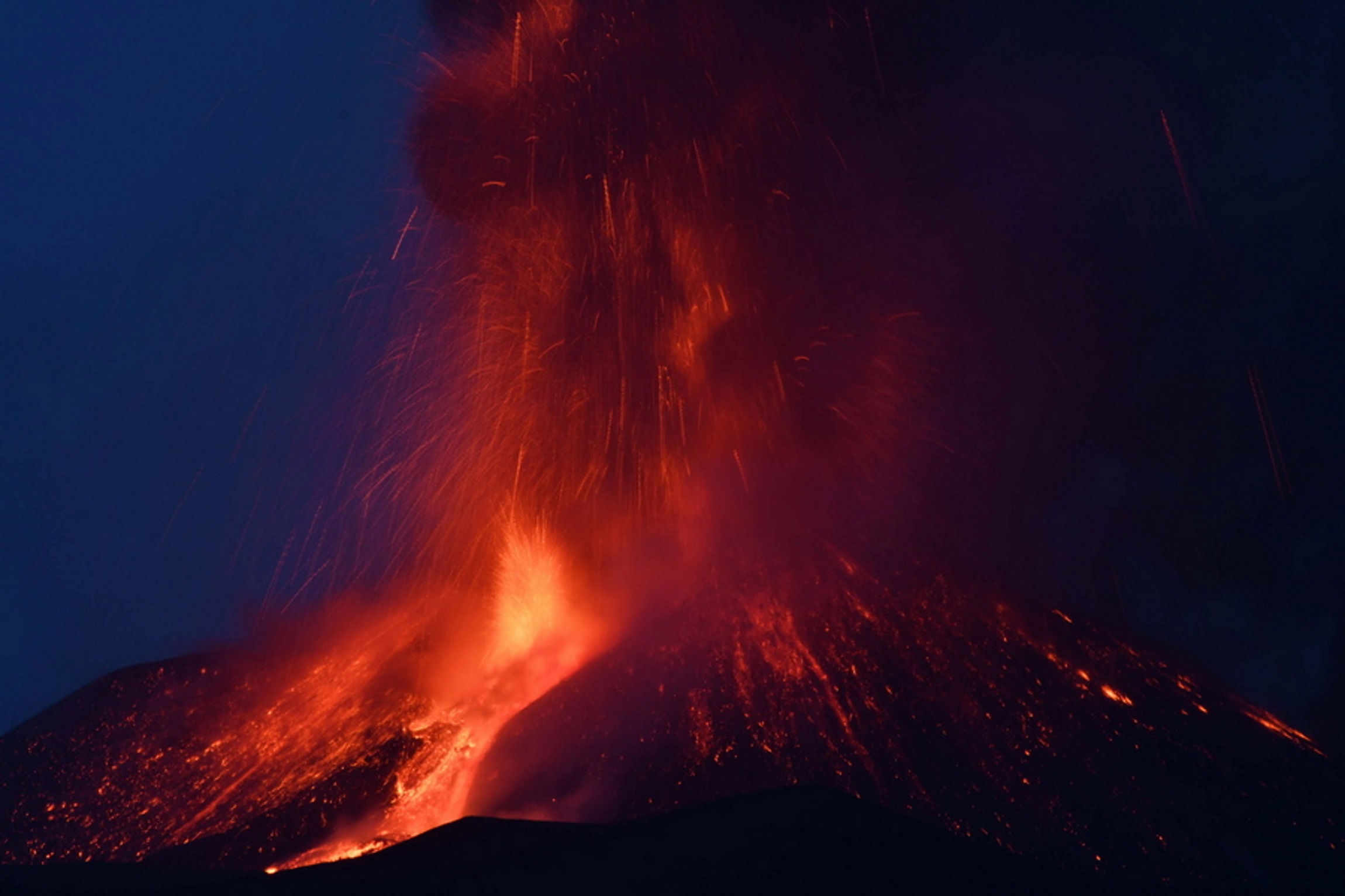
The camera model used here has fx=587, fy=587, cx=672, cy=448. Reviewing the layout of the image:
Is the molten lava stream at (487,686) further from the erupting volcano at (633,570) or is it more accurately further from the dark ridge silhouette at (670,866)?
the dark ridge silhouette at (670,866)

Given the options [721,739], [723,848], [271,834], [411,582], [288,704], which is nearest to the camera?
[723,848]

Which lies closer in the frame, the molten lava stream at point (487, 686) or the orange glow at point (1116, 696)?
the molten lava stream at point (487, 686)

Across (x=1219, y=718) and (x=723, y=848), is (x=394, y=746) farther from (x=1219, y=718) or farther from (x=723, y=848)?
(x=1219, y=718)

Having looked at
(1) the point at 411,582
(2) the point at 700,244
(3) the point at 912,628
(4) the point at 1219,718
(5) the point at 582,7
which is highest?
(5) the point at 582,7

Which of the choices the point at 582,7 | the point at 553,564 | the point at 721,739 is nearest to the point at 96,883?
the point at 721,739

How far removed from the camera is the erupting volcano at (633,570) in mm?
5719

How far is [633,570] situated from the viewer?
9.12 metres

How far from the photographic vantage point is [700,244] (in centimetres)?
931

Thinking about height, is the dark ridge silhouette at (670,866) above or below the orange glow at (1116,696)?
above

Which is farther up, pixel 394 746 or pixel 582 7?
pixel 582 7

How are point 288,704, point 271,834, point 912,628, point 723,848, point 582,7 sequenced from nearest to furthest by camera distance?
point 723,848
point 271,834
point 912,628
point 582,7
point 288,704

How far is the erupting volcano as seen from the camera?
572 centimetres

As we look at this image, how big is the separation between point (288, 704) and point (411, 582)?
261 cm

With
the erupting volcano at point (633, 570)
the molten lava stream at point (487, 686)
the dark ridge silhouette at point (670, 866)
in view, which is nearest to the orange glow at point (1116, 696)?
the erupting volcano at point (633, 570)
